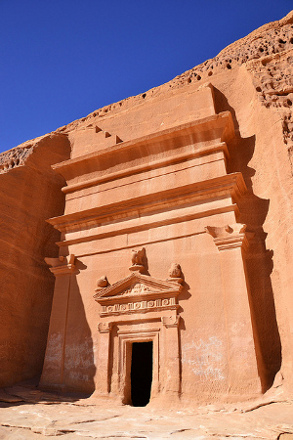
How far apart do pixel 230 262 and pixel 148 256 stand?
2251 millimetres

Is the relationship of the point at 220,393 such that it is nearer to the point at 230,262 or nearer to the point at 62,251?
the point at 230,262

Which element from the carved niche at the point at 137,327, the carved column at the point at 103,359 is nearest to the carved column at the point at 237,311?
the carved niche at the point at 137,327

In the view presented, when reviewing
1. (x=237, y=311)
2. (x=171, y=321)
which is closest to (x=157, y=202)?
(x=171, y=321)

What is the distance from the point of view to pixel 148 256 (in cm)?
952

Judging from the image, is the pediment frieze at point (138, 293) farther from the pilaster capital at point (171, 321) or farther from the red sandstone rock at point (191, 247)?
the pilaster capital at point (171, 321)

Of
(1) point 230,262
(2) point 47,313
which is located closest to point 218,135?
(1) point 230,262

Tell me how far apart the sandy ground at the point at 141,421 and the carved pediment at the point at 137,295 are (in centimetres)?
219

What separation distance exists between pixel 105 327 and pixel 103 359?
75 cm

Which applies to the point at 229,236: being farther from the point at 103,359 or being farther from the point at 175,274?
the point at 103,359

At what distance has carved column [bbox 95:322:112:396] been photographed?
8469 mm

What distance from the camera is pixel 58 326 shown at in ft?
32.1

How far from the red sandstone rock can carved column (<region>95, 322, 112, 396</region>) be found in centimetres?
3

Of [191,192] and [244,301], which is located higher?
[191,192]

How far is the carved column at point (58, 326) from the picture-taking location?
30.2 ft
